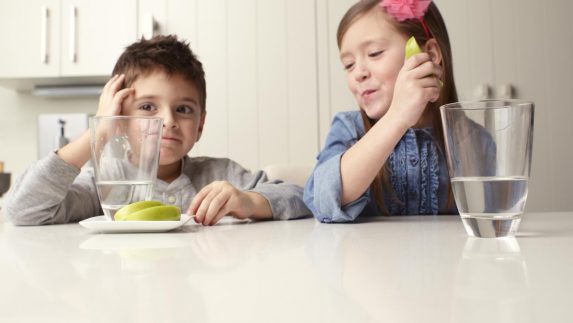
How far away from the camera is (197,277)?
0.30 metres

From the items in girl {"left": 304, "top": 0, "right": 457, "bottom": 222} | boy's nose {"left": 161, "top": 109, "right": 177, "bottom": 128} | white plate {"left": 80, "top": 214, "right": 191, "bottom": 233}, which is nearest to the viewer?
white plate {"left": 80, "top": 214, "right": 191, "bottom": 233}

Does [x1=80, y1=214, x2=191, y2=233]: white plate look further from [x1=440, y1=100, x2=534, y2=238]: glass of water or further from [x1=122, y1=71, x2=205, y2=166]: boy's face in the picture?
[x1=122, y1=71, x2=205, y2=166]: boy's face

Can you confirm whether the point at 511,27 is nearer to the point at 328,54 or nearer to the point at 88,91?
the point at 328,54

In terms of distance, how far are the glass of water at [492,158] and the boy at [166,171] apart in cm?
37

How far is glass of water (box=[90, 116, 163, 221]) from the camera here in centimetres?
63

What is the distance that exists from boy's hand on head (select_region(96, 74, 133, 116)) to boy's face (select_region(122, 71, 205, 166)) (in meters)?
0.04

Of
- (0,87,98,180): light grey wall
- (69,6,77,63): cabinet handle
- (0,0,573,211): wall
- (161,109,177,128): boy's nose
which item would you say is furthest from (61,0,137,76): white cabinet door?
(161,109,177,128): boy's nose

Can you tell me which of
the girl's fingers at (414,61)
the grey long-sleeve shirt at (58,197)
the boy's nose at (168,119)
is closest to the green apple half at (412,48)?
the girl's fingers at (414,61)

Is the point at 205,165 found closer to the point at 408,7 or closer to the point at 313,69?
the point at 408,7

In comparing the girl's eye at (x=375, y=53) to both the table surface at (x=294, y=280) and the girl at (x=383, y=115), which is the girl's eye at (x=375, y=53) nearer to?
the girl at (x=383, y=115)

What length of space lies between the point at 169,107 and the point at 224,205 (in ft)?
1.50

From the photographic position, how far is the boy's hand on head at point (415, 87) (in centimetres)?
73

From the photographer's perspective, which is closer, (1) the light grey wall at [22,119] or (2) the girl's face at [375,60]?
(2) the girl's face at [375,60]

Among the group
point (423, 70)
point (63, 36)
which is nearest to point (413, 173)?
point (423, 70)
